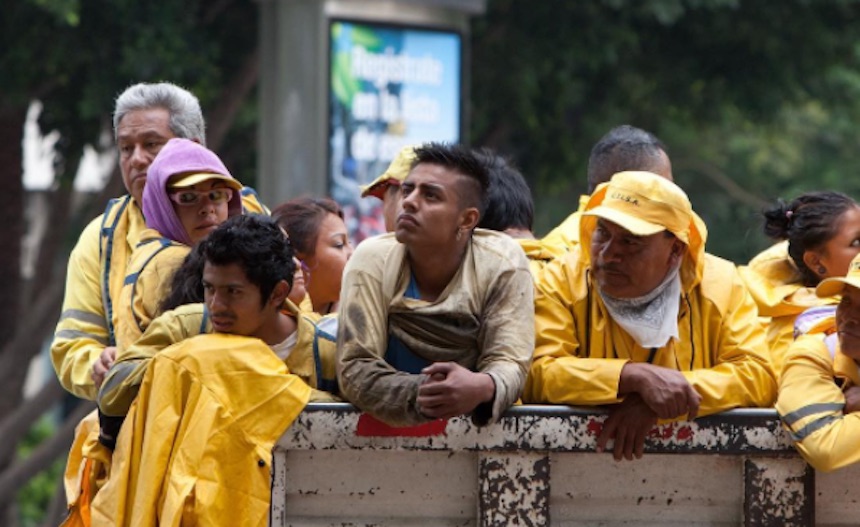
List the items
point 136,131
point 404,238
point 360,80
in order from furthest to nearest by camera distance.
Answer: point 360,80 < point 136,131 < point 404,238

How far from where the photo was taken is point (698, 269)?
4289 mm

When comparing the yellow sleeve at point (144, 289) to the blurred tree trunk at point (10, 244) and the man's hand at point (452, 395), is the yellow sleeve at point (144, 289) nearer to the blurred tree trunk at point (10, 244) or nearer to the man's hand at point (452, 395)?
the man's hand at point (452, 395)

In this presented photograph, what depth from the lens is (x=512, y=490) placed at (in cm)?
378

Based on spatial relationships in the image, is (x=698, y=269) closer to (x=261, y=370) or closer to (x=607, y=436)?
(x=607, y=436)

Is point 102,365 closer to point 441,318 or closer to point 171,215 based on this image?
point 171,215

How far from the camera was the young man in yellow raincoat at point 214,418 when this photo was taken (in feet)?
12.3

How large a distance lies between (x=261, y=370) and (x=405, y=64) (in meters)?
7.35

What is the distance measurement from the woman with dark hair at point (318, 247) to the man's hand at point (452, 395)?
1.46 metres

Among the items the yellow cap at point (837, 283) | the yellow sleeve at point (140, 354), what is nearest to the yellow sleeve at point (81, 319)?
the yellow sleeve at point (140, 354)

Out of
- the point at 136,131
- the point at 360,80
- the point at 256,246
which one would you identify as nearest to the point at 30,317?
the point at 360,80

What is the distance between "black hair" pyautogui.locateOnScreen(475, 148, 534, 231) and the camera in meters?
5.13

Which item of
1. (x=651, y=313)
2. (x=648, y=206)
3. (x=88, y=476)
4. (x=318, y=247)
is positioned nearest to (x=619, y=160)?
(x=318, y=247)

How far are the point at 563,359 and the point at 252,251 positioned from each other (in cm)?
80

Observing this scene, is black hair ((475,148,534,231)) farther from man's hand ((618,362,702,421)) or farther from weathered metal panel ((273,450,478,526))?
weathered metal panel ((273,450,478,526))
